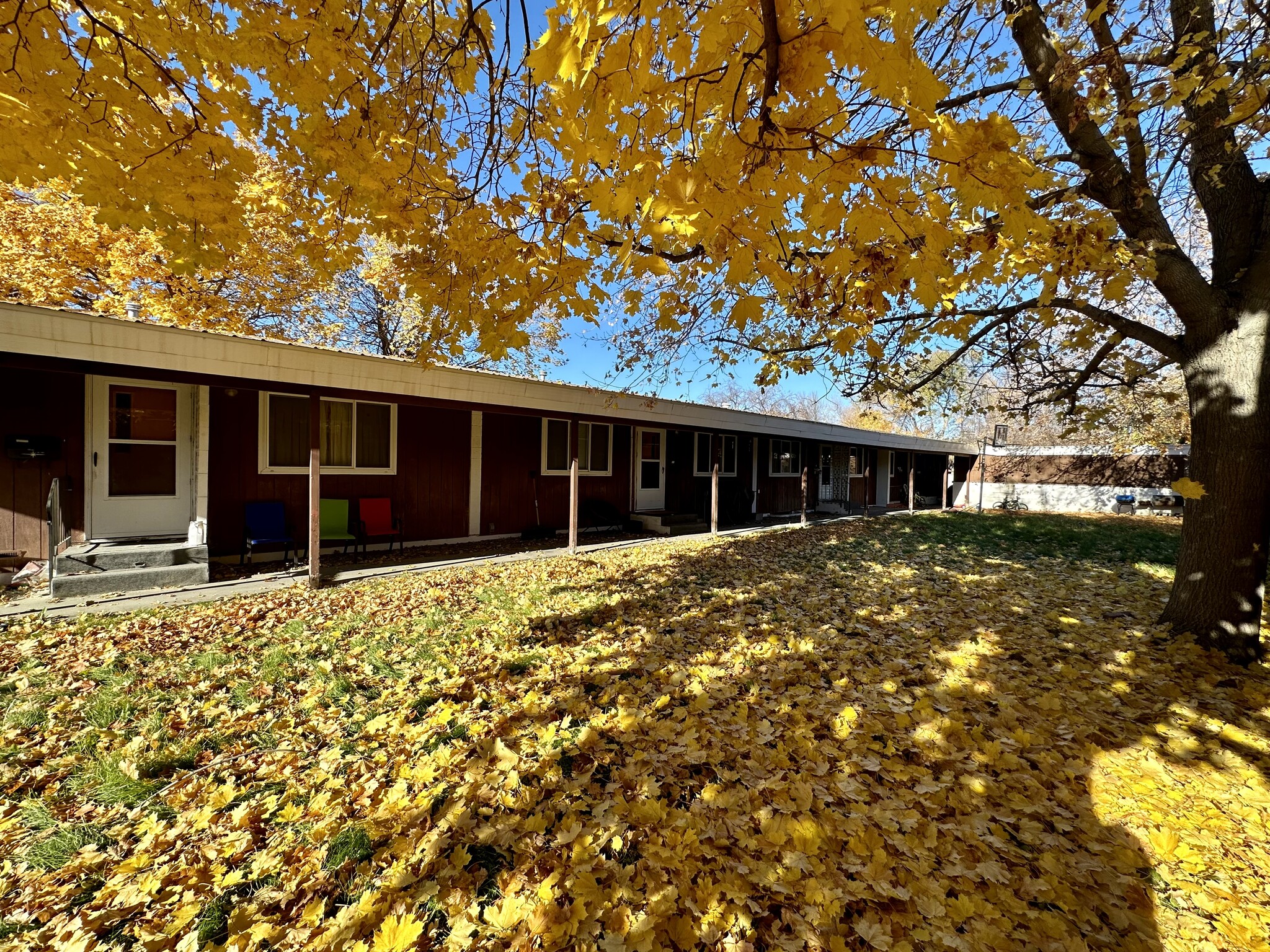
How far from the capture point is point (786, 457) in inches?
666

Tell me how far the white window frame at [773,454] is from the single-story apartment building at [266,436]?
392cm

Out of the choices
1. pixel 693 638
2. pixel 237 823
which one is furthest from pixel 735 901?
pixel 693 638

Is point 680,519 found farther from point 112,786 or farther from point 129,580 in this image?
point 112,786

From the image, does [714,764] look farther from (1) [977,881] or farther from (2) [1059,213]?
(2) [1059,213]

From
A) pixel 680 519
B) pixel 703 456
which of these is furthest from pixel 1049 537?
pixel 680 519

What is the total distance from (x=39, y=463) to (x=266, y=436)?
2.23 m

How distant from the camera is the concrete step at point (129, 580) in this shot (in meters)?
5.30

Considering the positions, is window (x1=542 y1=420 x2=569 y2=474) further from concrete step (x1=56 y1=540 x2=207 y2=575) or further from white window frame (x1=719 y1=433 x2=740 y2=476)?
concrete step (x1=56 y1=540 x2=207 y2=575)

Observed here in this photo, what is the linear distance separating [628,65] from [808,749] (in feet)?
11.4

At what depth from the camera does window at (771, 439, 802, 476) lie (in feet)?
53.8

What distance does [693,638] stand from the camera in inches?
187

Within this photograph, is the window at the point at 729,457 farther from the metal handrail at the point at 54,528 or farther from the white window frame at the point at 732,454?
the metal handrail at the point at 54,528

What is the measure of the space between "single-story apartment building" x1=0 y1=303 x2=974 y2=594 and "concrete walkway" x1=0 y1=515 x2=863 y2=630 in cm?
60

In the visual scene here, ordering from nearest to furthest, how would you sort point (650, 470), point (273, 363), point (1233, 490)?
point (1233, 490), point (273, 363), point (650, 470)
